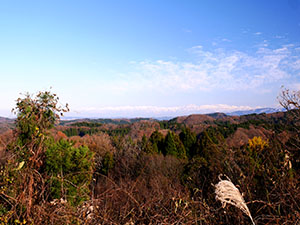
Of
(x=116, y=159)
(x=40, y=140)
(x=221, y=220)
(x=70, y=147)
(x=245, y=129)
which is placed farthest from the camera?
(x=245, y=129)

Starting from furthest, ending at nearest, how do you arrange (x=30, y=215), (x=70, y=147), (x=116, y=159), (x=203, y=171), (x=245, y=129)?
(x=245, y=129) < (x=116, y=159) < (x=203, y=171) < (x=70, y=147) < (x=30, y=215)

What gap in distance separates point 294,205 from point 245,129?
38596 mm

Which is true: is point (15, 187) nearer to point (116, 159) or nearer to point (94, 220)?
point (94, 220)

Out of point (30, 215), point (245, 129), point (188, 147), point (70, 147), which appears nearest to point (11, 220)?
point (30, 215)

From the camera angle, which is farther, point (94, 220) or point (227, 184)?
point (94, 220)

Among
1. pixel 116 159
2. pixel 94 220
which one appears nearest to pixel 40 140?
pixel 94 220

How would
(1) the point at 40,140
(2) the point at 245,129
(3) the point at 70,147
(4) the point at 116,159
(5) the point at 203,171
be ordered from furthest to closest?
1. (2) the point at 245,129
2. (4) the point at 116,159
3. (5) the point at 203,171
4. (3) the point at 70,147
5. (1) the point at 40,140

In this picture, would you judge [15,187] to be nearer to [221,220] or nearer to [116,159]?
[221,220]

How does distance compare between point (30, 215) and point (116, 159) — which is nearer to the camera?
point (30, 215)

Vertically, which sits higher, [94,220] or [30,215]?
[30,215]

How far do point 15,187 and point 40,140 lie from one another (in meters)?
0.40

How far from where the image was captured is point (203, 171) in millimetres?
12594

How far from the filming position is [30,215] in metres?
1.92

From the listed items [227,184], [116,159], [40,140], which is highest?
[40,140]
